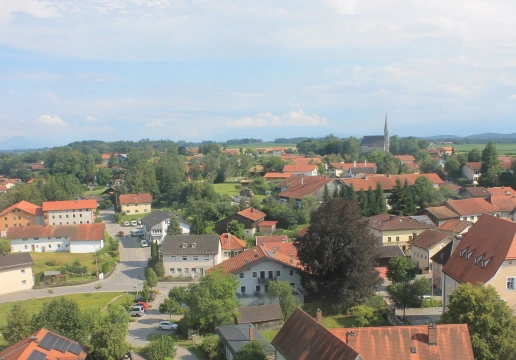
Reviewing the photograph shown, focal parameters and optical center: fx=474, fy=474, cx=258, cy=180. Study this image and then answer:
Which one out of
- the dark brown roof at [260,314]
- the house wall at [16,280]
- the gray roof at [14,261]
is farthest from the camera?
the gray roof at [14,261]

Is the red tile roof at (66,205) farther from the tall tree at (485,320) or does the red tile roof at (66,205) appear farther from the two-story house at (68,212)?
the tall tree at (485,320)

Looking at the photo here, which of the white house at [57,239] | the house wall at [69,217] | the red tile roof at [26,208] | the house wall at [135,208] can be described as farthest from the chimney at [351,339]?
the house wall at [135,208]

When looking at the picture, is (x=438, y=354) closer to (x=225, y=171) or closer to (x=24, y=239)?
(x=24, y=239)

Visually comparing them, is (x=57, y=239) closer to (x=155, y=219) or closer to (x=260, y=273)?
(x=155, y=219)

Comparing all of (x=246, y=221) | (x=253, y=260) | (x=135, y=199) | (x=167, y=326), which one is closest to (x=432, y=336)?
(x=167, y=326)

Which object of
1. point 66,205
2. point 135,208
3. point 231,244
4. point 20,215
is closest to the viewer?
point 231,244

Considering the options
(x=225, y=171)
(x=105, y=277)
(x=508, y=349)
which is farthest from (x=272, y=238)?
(x=225, y=171)

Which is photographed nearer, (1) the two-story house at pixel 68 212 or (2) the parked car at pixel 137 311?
(2) the parked car at pixel 137 311
